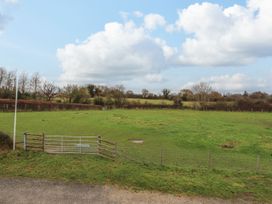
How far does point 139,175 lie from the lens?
17531 millimetres

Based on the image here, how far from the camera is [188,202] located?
1429cm

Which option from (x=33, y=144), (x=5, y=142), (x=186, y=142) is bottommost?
(x=186, y=142)

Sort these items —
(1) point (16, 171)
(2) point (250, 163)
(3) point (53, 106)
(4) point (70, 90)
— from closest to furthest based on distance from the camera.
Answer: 1. (1) point (16, 171)
2. (2) point (250, 163)
3. (3) point (53, 106)
4. (4) point (70, 90)

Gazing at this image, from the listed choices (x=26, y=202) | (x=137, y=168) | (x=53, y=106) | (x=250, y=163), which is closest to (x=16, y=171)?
(x=26, y=202)

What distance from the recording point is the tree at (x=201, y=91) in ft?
440

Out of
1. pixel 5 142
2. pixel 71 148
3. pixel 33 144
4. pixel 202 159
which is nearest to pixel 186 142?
pixel 202 159

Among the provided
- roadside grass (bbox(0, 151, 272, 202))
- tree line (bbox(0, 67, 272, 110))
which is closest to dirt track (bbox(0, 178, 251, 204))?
roadside grass (bbox(0, 151, 272, 202))

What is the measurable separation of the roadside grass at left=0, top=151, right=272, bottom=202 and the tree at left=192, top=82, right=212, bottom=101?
116072mm

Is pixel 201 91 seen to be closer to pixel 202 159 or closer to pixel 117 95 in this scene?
pixel 117 95

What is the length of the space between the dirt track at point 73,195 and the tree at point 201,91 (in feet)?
395

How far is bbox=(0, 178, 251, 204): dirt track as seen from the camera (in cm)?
1404

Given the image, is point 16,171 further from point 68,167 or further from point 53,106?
point 53,106

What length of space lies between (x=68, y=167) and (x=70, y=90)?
355 feet

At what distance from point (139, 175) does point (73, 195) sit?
4118mm
